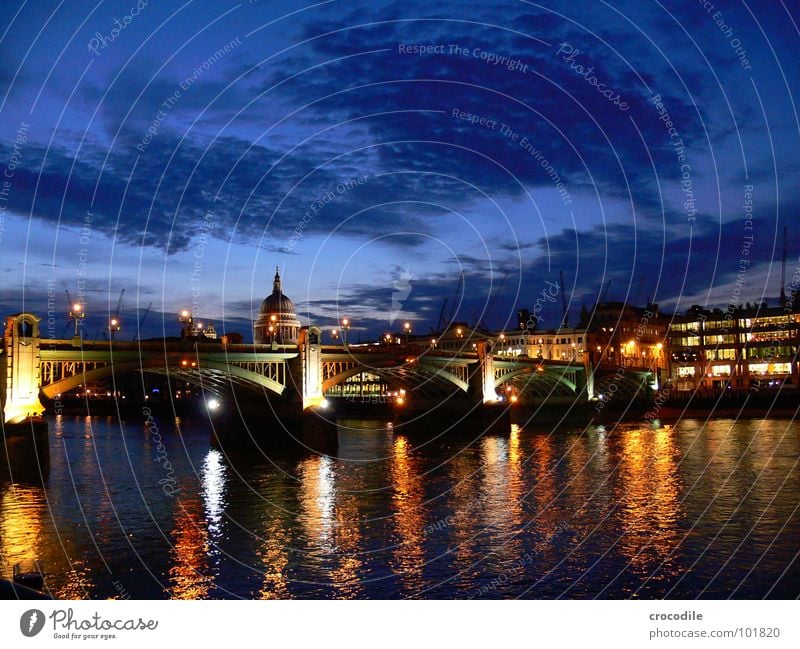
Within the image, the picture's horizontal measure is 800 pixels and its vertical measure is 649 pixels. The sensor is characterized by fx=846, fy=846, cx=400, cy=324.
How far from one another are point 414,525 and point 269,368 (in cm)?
4256

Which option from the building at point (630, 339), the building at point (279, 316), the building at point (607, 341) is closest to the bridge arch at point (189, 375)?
the building at point (279, 316)

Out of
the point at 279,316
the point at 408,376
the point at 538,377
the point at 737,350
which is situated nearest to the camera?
the point at 408,376

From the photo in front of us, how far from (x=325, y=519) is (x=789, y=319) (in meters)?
142

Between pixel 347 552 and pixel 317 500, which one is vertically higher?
pixel 347 552

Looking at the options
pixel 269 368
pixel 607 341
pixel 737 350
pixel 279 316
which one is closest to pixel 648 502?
pixel 269 368

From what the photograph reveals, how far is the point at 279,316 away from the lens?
145250mm

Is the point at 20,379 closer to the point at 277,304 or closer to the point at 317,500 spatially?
the point at 317,500

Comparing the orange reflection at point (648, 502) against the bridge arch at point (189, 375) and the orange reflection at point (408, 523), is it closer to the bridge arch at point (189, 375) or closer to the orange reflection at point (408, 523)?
the orange reflection at point (408, 523)

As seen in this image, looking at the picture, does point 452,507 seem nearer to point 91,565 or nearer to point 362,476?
point 362,476

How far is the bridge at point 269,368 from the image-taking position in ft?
184

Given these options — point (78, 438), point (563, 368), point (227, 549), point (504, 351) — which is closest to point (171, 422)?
point (78, 438)

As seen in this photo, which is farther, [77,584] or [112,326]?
[112,326]

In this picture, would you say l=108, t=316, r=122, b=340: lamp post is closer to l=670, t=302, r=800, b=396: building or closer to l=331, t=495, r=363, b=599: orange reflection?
l=331, t=495, r=363, b=599: orange reflection

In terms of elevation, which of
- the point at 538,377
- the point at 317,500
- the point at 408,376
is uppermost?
the point at 408,376
